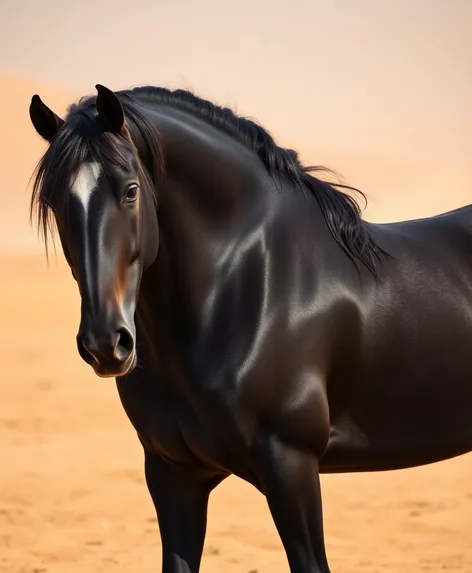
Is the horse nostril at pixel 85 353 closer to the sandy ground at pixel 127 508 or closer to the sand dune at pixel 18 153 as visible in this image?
the sandy ground at pixel 127 508

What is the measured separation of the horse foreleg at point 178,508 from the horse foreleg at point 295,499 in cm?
37

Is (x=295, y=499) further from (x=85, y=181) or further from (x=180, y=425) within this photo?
(x=85, y=181)

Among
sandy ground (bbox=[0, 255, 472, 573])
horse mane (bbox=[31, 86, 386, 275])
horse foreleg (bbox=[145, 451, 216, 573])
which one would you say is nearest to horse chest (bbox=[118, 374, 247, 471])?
horse foreleg (bbox=[145, 451, 216, 573])

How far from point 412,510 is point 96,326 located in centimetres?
514


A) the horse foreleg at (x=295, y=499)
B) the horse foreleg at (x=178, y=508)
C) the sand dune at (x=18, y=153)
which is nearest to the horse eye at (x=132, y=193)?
the horse foreleg at (x=295, y=499)

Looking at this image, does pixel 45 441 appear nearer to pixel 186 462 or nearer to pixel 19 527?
pixel 19 527

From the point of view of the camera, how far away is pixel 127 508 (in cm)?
767

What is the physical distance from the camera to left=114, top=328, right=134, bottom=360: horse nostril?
9.45 feet

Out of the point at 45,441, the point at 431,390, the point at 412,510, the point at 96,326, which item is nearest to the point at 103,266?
the point at 96,326

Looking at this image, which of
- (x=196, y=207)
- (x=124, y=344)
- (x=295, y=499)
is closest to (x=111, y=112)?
(x=196, y=207)

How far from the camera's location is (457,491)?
8078mm

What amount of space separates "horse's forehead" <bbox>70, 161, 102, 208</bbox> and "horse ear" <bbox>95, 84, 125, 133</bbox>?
0.43 feet

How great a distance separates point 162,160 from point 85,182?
0.33m

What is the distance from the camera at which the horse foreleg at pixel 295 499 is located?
319cm
